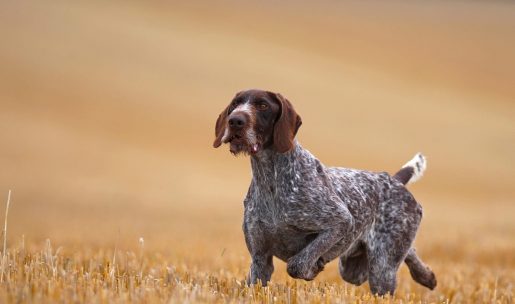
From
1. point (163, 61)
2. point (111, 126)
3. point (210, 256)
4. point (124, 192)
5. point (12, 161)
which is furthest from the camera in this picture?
point (163, 61)

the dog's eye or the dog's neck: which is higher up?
the dog's eye

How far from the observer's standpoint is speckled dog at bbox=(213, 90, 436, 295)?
5352 mm

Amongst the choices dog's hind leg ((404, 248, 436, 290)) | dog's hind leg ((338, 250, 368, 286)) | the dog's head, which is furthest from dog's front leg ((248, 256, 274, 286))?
dog's hind leg ((404, 248, 436, 290))

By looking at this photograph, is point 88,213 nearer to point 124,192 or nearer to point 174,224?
point 174,224

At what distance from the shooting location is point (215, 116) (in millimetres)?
35031

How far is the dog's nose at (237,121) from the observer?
5.04m

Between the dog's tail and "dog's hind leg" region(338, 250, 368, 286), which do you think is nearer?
"dog's hind leg" region(338, 250, 368, 286)

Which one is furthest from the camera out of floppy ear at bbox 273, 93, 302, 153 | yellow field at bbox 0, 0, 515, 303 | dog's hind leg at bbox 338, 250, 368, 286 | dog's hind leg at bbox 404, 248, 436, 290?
yellow field at bbox 0, 0, 515, 303

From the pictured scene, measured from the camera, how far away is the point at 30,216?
58.1ft

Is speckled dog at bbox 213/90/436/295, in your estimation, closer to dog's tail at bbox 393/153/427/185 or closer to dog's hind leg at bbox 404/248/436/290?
dog's hind leg at bbox 404/248/436/290

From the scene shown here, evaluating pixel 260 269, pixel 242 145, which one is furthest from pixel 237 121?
pixel 260 269

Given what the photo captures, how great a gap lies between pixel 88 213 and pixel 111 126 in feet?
50.7

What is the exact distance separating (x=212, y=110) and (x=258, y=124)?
1249 inches

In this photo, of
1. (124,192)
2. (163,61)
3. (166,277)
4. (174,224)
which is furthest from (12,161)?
(166,277)
